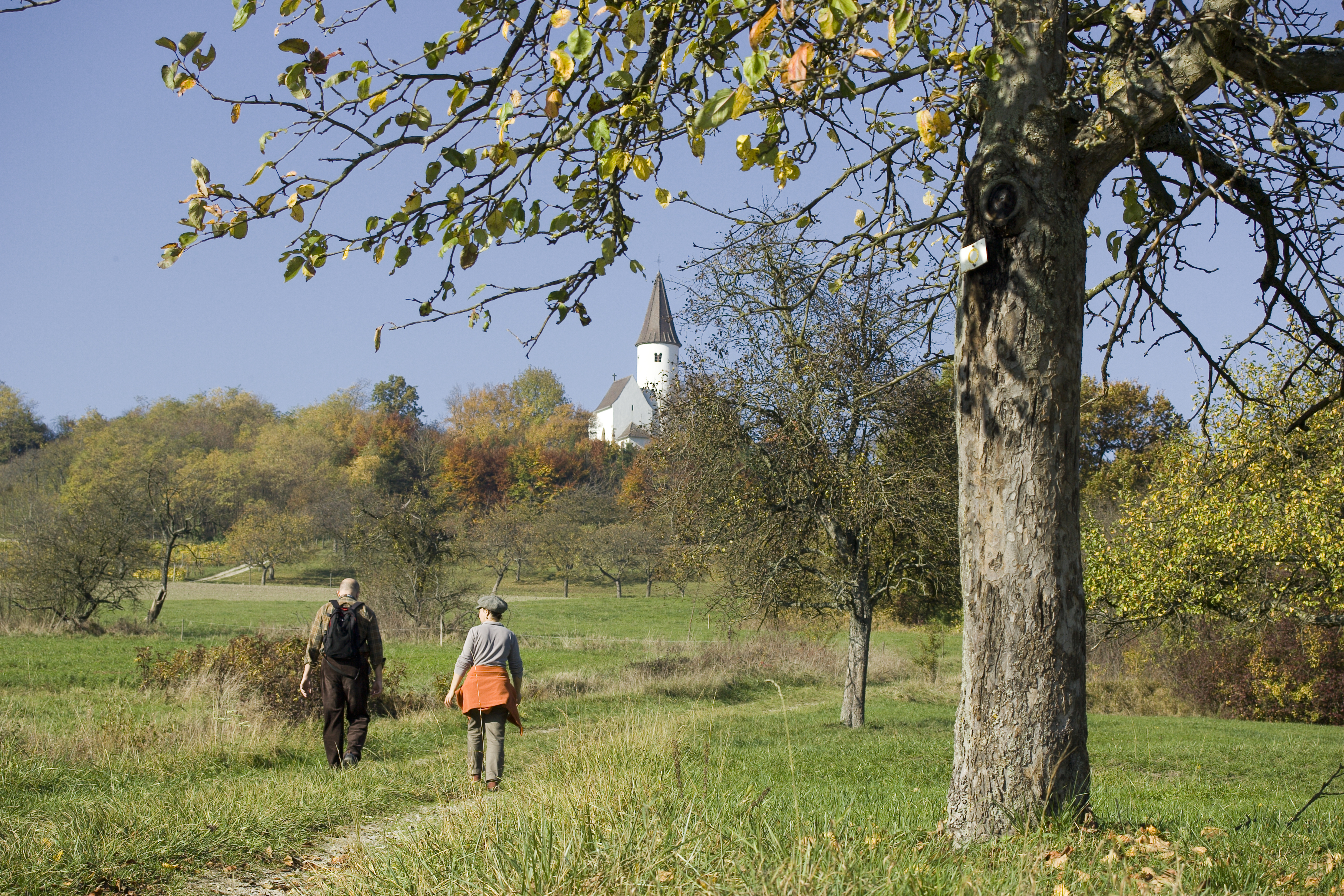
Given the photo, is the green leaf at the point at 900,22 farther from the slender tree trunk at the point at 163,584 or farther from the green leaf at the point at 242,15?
the slender tree trunk at the point at 163,584

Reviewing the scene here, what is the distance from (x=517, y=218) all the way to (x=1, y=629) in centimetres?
2632

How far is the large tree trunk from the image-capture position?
12.8 feet

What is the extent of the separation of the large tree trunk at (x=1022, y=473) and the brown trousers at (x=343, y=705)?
5.59 m

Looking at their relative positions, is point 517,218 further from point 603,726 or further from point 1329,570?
point 1329,570

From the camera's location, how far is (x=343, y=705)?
8047 millimetres

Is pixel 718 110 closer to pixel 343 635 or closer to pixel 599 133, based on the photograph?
pixel 599 133

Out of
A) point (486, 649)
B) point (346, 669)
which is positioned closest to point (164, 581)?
point (346, 669)

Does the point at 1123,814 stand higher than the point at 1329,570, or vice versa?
the point at 1329,570

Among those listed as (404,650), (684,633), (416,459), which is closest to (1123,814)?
(404,650)

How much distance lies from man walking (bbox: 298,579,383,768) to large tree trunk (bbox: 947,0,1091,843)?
558 centimetres

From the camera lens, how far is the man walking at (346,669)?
7953 millimetres

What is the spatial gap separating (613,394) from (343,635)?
115920mm

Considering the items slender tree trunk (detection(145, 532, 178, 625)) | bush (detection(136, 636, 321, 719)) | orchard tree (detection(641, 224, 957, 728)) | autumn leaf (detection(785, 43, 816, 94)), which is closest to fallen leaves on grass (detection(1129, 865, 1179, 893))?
autumn leaf (detection(785, 43, 816, 94))

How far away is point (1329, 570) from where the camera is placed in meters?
14.1
